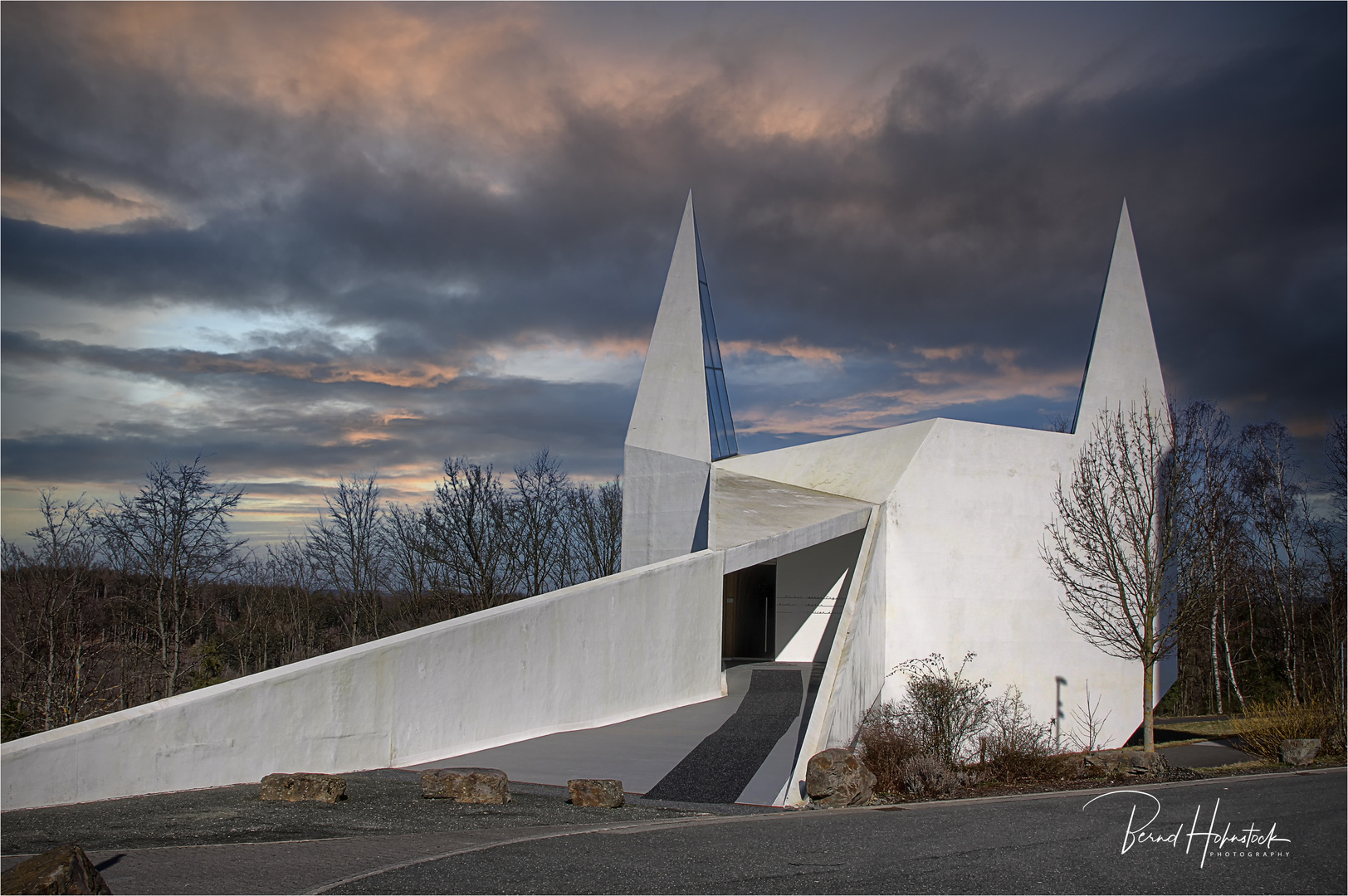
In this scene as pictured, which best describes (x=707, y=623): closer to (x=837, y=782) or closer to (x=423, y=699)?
(x=423, y=699)

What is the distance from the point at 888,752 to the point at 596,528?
28982 mm

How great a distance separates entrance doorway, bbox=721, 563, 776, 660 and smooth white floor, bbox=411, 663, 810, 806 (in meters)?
6.70

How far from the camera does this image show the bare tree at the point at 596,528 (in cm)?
3684

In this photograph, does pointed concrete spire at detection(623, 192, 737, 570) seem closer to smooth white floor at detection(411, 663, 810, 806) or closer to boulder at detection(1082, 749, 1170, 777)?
smooth white floor at detection(411, 663, 810, 806)

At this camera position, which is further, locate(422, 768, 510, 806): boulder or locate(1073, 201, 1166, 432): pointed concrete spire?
locate(1073, 201, 1166, 432): pointed concrete spire

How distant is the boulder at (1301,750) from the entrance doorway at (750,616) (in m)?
9.83

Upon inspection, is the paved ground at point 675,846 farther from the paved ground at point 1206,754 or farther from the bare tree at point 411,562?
the bare tree at point 411,562

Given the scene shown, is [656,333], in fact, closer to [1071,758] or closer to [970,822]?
[1071,758]

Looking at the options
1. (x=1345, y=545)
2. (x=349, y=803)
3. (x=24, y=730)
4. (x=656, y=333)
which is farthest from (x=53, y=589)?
(x=1345, y=545)

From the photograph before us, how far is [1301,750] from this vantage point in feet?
35.4

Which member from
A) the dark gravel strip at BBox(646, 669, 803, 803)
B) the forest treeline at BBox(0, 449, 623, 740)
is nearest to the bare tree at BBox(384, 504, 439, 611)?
the forest treeline at BBox(0, 449, 623, 740)

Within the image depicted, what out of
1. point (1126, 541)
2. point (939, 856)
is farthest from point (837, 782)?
point (1126, 541)

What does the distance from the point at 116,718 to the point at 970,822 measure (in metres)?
7.01

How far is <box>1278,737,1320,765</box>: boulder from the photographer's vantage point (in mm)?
10758
